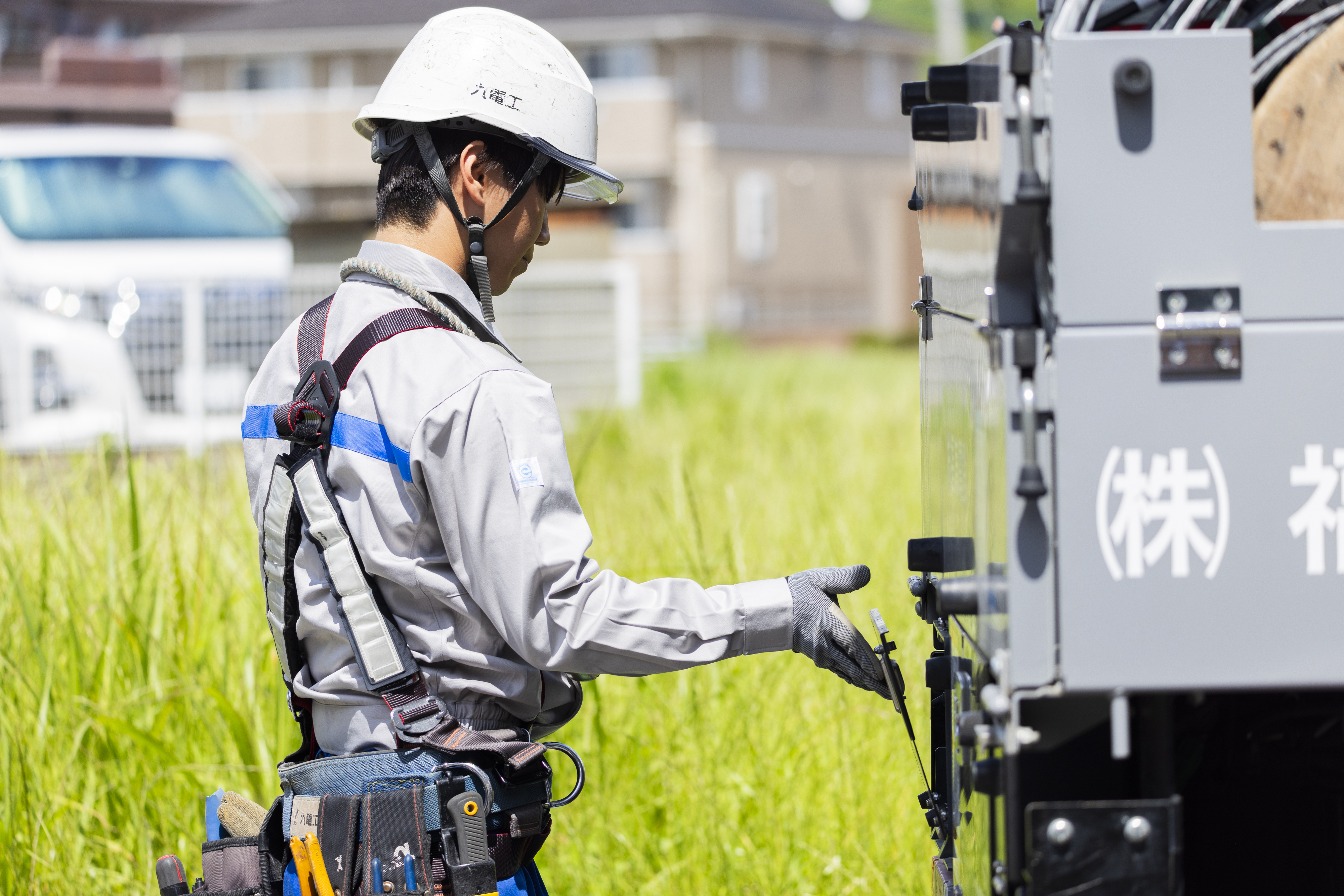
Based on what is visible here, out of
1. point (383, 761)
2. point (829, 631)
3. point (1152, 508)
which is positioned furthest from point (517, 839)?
point (1152, 508)

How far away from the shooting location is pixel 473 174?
2.10 meters

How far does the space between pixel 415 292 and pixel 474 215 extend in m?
0.18

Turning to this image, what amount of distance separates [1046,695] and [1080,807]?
0.15 metres

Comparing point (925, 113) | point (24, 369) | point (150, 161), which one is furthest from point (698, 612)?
point (150, 161)

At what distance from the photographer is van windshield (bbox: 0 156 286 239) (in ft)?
26.7

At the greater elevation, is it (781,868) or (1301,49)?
(1301,49)

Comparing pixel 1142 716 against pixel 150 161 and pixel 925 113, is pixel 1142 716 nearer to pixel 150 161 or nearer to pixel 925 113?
pixel 925 113

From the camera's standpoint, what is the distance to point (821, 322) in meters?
34.6

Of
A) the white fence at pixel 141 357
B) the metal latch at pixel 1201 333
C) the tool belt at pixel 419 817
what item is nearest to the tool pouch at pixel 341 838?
the tool belt at pixel 419 817

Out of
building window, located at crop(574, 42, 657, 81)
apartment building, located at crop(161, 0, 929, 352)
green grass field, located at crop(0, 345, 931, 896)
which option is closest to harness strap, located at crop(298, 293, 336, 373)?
green grass field, located at crop(0, 345, 931, 896)

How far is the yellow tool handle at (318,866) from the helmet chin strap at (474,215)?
2.77ft

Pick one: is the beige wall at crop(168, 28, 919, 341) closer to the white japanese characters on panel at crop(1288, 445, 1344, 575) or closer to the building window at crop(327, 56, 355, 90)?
the building window at crop(327, 56, 355, 90)

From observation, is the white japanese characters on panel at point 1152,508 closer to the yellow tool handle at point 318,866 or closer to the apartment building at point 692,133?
the yellow tool handle at point 318,866

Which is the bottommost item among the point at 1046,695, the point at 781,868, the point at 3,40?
the point at 781,868
